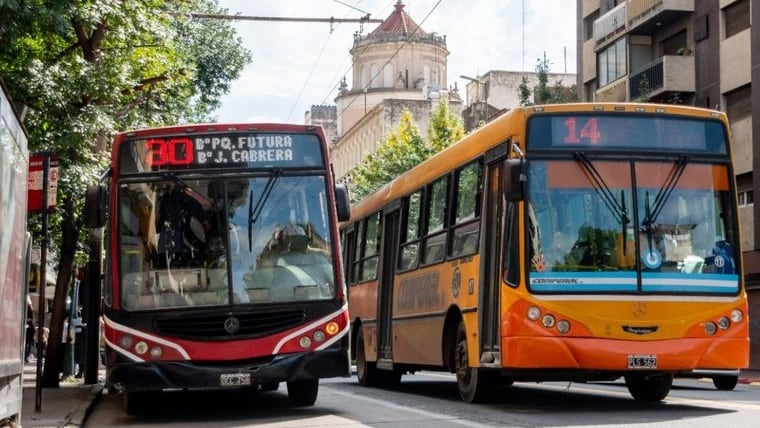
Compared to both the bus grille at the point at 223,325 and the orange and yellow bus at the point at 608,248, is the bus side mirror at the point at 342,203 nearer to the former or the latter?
the bus grille at the point at 223,325

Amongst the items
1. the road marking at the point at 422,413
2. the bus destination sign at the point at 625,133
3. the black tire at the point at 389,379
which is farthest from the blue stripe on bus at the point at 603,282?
the black tire at the point at 389,379

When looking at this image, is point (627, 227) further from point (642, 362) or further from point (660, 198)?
point (642, 362)

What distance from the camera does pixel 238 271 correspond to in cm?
1502

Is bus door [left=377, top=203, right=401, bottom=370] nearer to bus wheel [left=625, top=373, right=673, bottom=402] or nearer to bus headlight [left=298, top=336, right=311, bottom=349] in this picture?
bus wheel [left=625, top=373, right=673, bottom=402]

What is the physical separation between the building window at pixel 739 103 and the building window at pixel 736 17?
1653 millimetres

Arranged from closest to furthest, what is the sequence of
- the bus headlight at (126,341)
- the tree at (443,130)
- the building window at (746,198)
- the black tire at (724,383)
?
the bus headlight at (126,341) < the black tire at (724,383) < the building window at (746,198) < the tree at (443,130)

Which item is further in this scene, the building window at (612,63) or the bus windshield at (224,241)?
the building window at (612,63)

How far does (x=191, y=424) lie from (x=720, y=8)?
28.6 meters

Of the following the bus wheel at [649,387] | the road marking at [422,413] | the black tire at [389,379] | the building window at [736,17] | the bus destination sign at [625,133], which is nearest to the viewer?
the road marking at [422,413]

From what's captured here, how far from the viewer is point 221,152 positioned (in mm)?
15570

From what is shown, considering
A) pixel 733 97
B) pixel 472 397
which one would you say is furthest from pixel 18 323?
pixel 733 97

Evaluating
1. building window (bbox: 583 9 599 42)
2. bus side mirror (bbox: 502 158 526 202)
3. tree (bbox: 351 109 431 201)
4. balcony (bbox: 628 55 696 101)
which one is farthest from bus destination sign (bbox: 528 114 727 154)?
tree (bbox: 351 109 431 201)

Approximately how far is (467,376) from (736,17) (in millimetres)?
25326

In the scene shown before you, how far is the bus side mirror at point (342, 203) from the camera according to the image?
1541 centimetres
